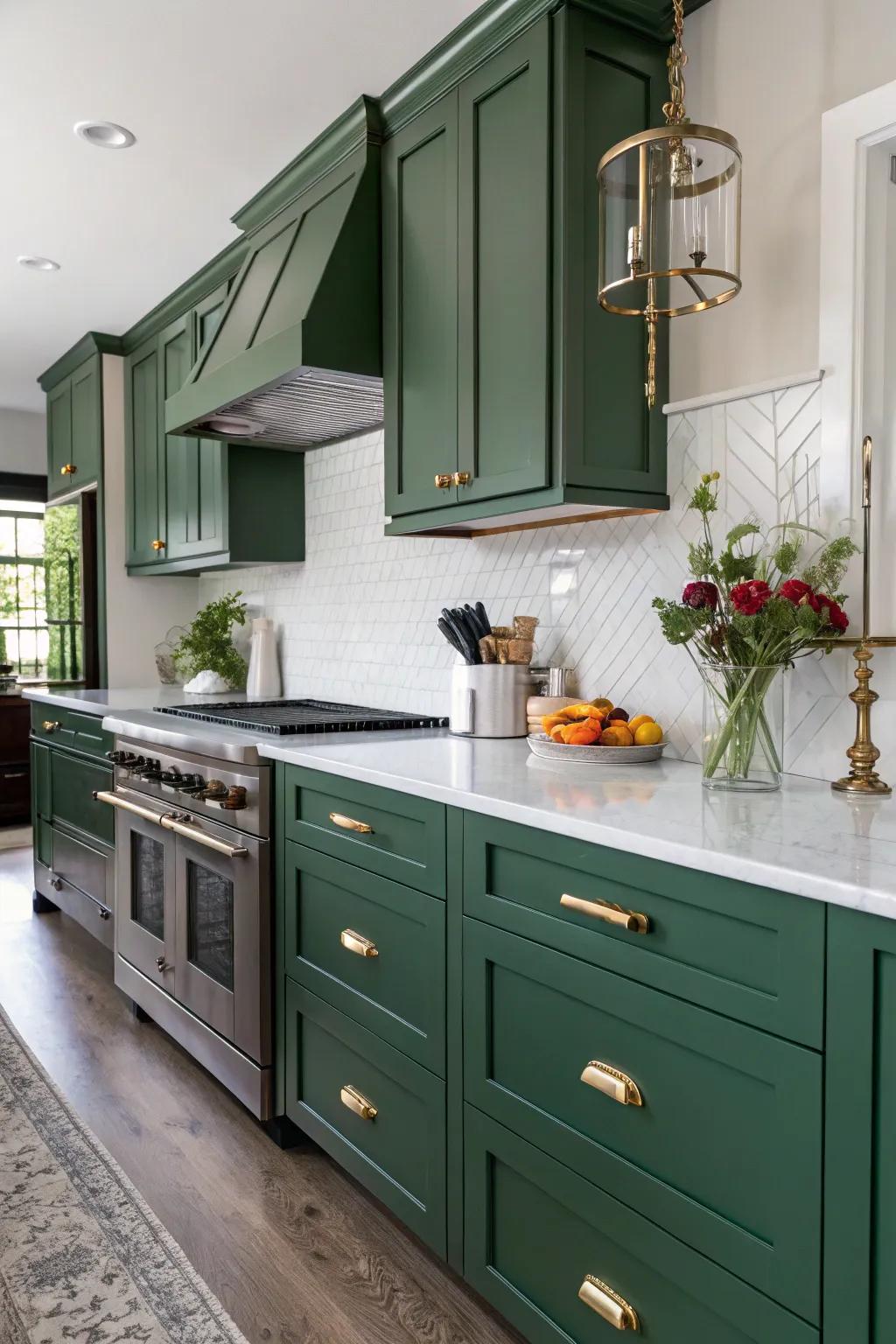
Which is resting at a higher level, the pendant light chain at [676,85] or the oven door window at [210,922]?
the pendant light chain at [676,85]

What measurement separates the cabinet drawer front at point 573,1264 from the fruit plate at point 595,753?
2.27 ft

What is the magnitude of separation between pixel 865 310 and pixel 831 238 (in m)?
0.15

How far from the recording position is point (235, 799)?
8.01 feet

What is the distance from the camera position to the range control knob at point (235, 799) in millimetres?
2432

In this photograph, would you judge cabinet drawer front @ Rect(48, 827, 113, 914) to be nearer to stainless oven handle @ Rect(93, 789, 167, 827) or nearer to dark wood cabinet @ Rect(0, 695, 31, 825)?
stainless oven handle @ Rect(93, 789, 167, 827)

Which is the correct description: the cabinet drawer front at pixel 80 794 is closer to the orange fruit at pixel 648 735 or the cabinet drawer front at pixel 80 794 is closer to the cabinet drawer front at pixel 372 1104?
the cabinet drawer front at pixel 372 1104

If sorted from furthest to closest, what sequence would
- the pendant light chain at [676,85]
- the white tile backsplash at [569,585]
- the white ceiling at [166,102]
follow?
the white ceiling at [166,102] < the white tile backsplash at [569,585] < the pendant light chain at [676,85]

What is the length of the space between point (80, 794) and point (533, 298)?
2.70 meters

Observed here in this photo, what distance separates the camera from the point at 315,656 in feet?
12.5

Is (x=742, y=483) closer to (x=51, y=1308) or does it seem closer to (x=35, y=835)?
(x=51, y=1308)

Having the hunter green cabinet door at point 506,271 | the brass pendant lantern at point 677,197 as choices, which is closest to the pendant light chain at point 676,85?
the brass pendant lantern at point 677,197

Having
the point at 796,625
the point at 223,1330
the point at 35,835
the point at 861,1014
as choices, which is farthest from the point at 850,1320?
the point at 35,835

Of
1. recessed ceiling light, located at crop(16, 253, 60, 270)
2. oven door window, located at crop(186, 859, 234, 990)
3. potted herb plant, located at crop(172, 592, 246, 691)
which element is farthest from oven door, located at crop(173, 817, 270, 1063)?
recessed ceiling light, located at crop(16, 253, 60, 270)

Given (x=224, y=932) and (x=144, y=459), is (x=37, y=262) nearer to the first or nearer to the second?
(x=144, y=459)
